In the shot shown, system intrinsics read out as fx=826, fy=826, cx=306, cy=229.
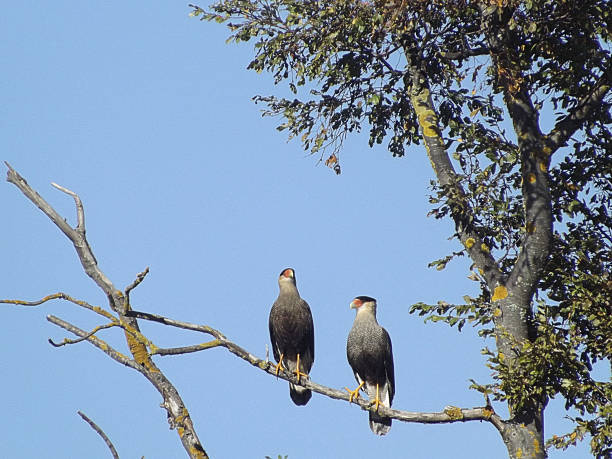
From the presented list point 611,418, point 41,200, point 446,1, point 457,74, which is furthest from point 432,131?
point 41,200

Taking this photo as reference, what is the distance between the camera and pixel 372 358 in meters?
12.4

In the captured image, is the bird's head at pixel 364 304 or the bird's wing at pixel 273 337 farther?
the bird's head at pixel 364 304

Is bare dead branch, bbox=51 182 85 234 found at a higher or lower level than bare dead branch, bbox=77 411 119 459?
higher

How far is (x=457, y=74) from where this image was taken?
12070 millimetres

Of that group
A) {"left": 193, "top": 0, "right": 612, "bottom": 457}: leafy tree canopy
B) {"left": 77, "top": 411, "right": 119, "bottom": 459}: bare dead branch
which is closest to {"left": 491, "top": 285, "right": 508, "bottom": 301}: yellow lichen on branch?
{"left": 193, "top": 0, "right": 612, "bottom": 457}: leafy tree canopy

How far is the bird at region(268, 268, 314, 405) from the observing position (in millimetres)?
12352

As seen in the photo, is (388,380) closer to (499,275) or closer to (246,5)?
(499,275)

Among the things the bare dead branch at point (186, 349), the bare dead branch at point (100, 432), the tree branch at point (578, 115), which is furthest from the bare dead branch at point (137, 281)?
the tree branch at point (578, 115)

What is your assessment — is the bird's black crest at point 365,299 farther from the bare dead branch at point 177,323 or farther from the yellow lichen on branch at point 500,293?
the bare dead branch at point 177,323

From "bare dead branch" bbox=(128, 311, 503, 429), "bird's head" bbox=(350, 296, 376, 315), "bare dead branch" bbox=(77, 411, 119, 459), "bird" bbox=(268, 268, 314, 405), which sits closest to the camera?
"bare dead branch" bbox=(77, 411, 119, 459)

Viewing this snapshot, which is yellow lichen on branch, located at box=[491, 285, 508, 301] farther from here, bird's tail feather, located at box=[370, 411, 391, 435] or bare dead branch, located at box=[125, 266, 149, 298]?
bare dead branch, located at box=[125, 266, 149, 298]

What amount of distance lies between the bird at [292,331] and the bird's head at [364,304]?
860 mm

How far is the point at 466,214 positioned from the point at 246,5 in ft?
15.4

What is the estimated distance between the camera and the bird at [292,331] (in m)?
12.4
